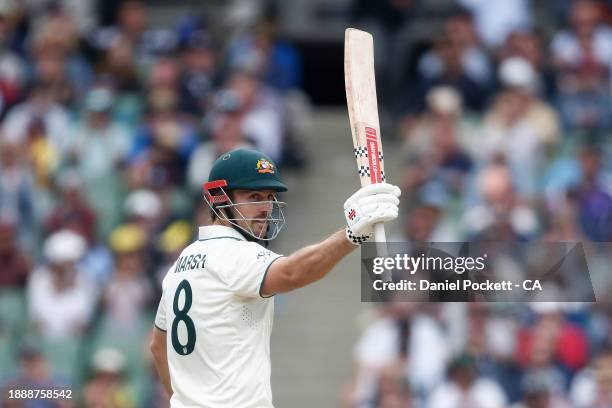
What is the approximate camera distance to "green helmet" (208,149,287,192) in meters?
5.96

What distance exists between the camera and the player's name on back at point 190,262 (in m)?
5.95

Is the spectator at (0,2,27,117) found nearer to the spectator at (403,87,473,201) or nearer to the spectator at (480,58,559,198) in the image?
the spectator at (403,87,473,201)

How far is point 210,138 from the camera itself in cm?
1279

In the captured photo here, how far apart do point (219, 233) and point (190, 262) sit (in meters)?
0.18

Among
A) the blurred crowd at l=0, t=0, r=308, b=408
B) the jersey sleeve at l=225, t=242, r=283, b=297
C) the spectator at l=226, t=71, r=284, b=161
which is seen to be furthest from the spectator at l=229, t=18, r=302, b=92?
the jersey sleeve at l=225, t=242, r=283, b=297

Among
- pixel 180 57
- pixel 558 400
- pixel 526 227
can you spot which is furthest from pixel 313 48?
pixel 558 400

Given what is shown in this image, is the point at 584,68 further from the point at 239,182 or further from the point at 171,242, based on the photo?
the point at 239,182

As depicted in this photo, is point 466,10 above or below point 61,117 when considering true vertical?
above

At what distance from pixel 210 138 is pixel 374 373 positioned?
316cm

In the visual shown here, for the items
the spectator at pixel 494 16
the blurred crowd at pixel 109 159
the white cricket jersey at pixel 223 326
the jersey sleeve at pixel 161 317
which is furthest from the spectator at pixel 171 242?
the white cricket jersey at pixel 223 326

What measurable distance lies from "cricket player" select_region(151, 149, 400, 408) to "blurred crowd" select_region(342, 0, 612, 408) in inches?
95.8

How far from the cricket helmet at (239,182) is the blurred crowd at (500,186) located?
7.89 ft

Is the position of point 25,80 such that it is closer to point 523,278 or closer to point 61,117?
point 61,117

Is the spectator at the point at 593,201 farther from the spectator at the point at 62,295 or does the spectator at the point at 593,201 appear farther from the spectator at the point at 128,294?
the spectator at the point at 62,295
